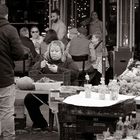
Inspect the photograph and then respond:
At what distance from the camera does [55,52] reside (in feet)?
30.6

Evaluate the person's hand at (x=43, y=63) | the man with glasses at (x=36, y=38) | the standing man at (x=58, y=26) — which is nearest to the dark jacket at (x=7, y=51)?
the person's hand at (x=43, y=63)

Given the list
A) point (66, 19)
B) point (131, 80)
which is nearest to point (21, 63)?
point (131, 80)

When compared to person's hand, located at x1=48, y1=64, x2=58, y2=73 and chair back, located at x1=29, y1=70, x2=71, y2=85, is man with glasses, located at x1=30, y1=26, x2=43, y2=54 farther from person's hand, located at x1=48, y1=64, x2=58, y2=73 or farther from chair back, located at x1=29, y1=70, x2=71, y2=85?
chair back, located at x1=29, y1=70, x2=71, y2=85

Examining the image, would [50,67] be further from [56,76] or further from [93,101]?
[93,101]

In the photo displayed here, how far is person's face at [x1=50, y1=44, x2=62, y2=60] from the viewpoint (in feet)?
30.6

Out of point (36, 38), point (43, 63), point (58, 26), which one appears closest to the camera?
point (43, 63)

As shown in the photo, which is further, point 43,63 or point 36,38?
point 36,38

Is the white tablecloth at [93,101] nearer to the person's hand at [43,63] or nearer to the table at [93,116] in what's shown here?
the table at [93,116]

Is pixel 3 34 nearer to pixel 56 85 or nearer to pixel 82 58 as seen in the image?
pixel 56 85

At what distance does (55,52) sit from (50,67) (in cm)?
23

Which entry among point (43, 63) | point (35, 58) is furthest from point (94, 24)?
point (43, 63)

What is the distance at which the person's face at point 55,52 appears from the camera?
9320mm

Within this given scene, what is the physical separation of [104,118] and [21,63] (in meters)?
4.91

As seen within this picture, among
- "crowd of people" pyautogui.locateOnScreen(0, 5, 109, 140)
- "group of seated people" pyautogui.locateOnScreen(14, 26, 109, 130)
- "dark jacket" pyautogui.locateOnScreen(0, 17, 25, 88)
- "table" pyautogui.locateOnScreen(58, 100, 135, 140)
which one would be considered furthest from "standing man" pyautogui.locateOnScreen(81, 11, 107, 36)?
"table" pyautogui.locateOnScreen(58, 100, 135, 140)
